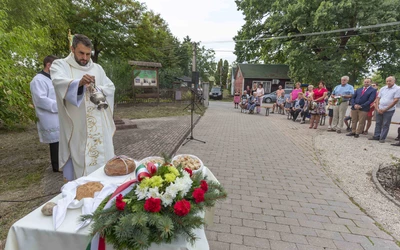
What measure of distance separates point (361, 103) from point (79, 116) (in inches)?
331

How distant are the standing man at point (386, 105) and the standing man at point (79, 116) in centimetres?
786

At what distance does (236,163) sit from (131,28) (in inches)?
561

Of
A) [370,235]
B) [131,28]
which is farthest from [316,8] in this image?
[370,235]

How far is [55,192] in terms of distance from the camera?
3.30 metres

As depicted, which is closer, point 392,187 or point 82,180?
point 82,180

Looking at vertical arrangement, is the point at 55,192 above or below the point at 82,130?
below

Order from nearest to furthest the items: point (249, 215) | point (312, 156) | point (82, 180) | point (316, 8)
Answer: point (82, 180), point (249, 215), point (312, 156), point (316, 8)

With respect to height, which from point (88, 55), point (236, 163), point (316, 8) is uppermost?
point (316, 8)

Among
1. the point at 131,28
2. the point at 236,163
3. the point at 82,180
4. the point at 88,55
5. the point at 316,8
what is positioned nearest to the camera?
the point at 82,180

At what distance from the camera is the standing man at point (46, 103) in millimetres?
3393

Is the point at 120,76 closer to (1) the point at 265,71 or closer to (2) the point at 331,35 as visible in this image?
(2) the point at 331,35

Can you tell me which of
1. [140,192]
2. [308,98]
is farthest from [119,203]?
[308,98]

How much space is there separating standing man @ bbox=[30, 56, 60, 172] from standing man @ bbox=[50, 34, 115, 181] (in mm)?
1198

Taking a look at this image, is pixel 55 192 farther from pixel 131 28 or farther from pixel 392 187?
pixel 131 28
